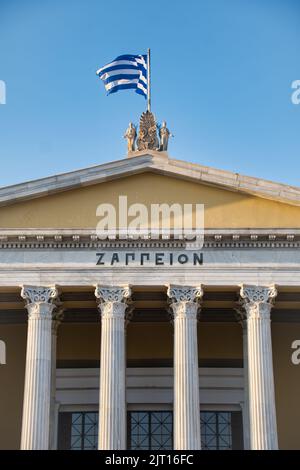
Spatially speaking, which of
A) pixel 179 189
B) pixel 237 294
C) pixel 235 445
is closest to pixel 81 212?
pixel 179 189

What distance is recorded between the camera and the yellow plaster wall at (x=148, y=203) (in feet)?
117

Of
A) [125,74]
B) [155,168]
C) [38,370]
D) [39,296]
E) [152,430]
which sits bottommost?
[152,430]

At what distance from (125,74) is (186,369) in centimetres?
1345

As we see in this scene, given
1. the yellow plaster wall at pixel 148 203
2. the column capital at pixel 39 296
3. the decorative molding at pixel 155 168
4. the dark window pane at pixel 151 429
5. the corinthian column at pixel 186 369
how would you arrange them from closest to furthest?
1. the corinthian column at pixel 186 369
2. the column capital at pixel 39 296
3. the decorative molding at pixel 155 168
4. the yellow plaster wall at pixel 148 203
5. the dark window pane at pixel 151 429

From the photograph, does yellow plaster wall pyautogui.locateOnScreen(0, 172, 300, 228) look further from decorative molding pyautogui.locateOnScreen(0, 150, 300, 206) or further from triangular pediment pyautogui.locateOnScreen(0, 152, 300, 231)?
decorative molding pyautogui.locateOnScreen(0, 150, 300, 206)

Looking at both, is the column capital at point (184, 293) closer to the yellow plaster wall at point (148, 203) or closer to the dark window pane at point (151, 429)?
the yellow plaster wall at point (148, 203)

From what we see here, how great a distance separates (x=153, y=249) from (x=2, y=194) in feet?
21.4

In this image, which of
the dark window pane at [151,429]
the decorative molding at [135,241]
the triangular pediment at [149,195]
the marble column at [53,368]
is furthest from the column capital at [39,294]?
the dark window pane at [151,429]

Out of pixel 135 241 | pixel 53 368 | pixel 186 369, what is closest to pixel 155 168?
pixel 135 241

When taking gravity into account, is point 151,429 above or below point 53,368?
below

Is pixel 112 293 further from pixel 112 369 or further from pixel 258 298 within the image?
pixel 258 298

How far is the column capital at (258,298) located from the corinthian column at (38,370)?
755cm

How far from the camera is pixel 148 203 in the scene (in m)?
35.7

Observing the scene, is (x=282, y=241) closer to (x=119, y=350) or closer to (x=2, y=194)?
(x=119, y=350)
